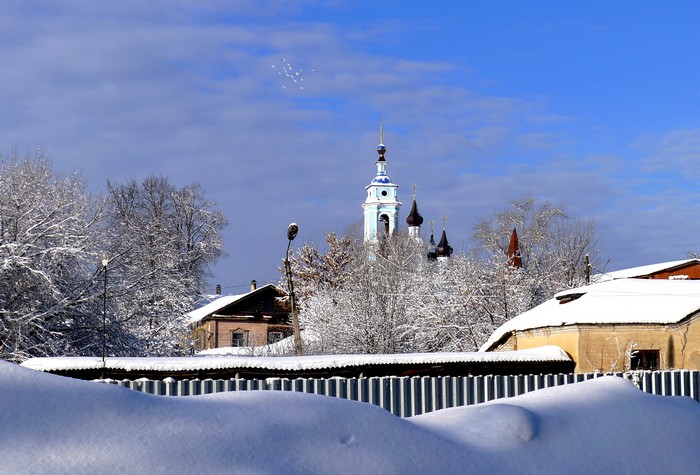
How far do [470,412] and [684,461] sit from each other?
34.9 inches

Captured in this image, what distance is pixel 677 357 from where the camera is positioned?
21266 millimetres

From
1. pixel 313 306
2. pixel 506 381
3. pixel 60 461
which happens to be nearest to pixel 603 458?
pixel 60 461

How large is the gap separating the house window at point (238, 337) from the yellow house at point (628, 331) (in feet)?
143

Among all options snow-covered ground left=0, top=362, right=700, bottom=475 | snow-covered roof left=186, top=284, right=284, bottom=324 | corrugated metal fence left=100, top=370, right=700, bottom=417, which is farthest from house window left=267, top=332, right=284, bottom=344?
snow-covered ground left=0, top=362, right=700, bottom=475

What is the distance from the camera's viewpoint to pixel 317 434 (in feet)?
9.70

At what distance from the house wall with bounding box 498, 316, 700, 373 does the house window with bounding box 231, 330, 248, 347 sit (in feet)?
148

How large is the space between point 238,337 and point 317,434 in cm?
6335

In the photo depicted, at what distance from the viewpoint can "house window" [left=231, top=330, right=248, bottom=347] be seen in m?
65.1

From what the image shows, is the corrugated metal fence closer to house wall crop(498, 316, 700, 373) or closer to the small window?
house wall crop(498, 316, 700, 373)

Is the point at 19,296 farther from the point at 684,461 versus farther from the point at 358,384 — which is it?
the point at 684,461

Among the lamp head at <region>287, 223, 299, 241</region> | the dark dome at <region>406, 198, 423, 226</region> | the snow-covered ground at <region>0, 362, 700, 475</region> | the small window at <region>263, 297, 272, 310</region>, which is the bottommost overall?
the snow-covered ground at <region>0, 362, 700, 475</region>

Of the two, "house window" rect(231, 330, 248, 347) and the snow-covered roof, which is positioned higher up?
the snow-covered roof

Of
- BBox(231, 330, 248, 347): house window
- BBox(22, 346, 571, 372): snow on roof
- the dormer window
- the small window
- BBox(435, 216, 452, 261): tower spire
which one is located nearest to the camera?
BBox(22, 346, 571, 372): snow on roof

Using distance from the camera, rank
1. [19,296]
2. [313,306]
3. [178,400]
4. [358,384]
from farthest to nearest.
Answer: [313,306] < [19,296] < [358,384] < [178,400]
